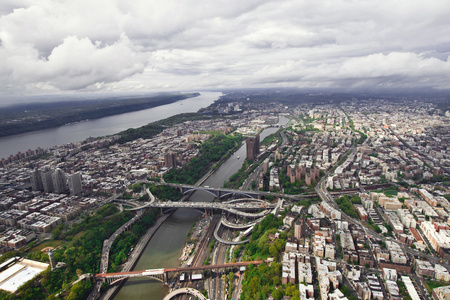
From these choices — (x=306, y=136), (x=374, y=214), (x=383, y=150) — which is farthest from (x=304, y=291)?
(x=306, y=136)

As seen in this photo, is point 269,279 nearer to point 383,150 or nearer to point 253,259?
point 253,259

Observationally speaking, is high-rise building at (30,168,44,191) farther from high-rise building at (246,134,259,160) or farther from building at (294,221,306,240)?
building at (294,221,306,240)

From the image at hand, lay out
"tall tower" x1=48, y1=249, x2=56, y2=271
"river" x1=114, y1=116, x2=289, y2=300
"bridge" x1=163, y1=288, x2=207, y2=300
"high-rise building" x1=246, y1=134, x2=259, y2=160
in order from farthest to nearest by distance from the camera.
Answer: "high-rise building" x1=246, y1=134, x2=259, y2=160 < "river" x1=114, y1=116, x2=289, y2=300 < "tall tower" x1=48, y1=249, x2=56, y2=271 < "bridge" x1=163, y1=288, x2=207, y2=300

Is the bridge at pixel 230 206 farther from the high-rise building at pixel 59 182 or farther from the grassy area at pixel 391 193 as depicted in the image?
the grassy area at pixel 391 193

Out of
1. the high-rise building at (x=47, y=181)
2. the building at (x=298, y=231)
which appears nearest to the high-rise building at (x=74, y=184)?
the high-rise building at (x=47, y=181)

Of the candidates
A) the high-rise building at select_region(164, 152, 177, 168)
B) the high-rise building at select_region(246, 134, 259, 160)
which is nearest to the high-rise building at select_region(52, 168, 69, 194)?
the high-rise building at select_region(164, 152, 177, 168)

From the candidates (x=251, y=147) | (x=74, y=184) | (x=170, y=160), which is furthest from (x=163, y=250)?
(x=251, y=147)

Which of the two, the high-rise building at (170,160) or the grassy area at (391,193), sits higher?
the high-rise building at (170,160)
